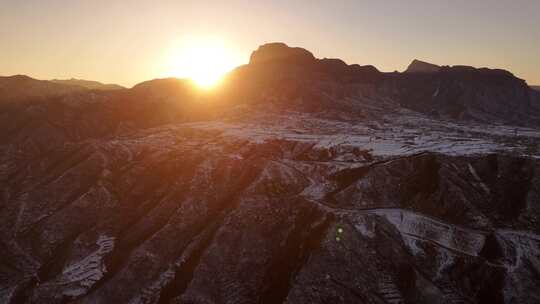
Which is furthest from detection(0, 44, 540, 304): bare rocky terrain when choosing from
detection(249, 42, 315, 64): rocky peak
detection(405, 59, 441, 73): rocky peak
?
detection(405, 59, 441, 73): rocky peak

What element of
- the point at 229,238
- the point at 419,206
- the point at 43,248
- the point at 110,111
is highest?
the point at 110,111

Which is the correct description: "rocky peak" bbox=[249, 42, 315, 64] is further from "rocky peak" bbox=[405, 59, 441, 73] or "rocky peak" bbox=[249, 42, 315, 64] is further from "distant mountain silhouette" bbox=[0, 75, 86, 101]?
"distant mountain silhouette" bbox=[0, 75, 86, 101]

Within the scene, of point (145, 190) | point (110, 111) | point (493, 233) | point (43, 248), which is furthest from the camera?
point (110, 111)

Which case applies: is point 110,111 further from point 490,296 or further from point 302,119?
point 490,296

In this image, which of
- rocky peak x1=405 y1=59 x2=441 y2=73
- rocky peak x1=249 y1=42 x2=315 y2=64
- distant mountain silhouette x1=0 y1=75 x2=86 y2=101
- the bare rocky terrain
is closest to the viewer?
the bare rocky terrain

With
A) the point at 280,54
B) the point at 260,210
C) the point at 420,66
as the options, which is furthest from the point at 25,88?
the point at 420,66

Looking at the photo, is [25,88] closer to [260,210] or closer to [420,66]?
[260,210]

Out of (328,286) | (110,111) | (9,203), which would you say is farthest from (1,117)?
(328,286)
